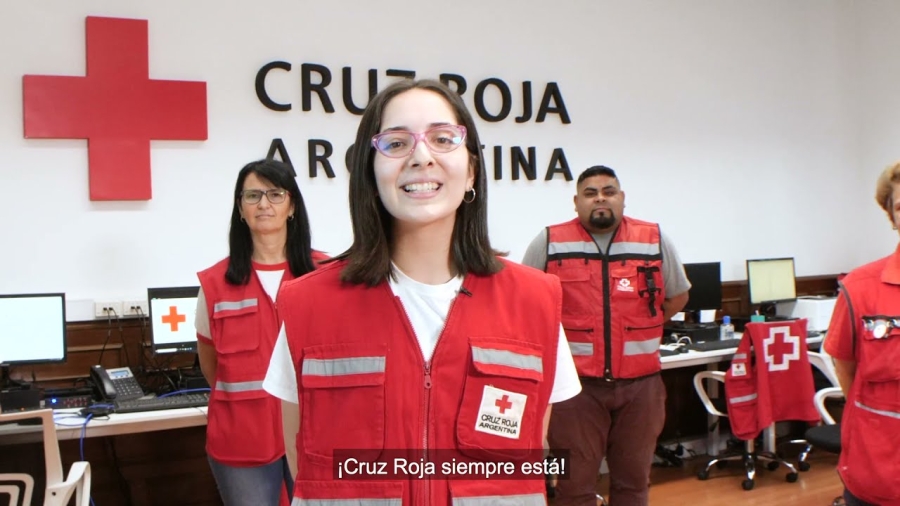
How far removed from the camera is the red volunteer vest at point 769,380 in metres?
4.45

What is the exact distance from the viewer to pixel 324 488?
1.27 m

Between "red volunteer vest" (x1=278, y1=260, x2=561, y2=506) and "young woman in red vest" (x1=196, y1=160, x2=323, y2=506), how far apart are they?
113 cm

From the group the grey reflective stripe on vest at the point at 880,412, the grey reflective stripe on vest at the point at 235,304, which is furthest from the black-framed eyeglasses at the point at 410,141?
the grey reflective stripe on vest at the point at 880,412

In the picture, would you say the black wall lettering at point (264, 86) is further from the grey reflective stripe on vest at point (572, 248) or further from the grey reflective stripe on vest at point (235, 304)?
the grey reflective stripe on vest at point (235, 304)

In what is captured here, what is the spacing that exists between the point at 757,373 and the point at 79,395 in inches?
139

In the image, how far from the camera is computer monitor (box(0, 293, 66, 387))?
3.39m

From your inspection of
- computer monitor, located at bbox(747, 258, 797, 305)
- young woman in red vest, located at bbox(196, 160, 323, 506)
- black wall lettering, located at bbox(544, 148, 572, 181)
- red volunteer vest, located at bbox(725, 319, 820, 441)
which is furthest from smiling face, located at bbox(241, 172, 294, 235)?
computer monitor, located at bbox(747, 258, 797, 305)

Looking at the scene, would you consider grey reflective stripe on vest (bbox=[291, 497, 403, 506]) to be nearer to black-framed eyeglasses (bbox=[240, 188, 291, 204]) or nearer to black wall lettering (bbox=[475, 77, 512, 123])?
black-framed eyeglasses (bbox=[240, 188, 291, 204])

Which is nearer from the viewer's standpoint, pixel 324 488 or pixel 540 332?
pixel 324 488

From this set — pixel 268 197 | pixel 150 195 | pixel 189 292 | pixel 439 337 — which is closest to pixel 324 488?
pixel 439 337

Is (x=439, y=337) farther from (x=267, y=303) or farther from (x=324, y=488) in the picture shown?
(x=267, y=303)

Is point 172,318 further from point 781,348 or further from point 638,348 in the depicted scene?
point 781,348

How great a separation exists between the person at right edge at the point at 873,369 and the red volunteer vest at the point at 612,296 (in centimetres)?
116

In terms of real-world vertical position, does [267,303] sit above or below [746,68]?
below
